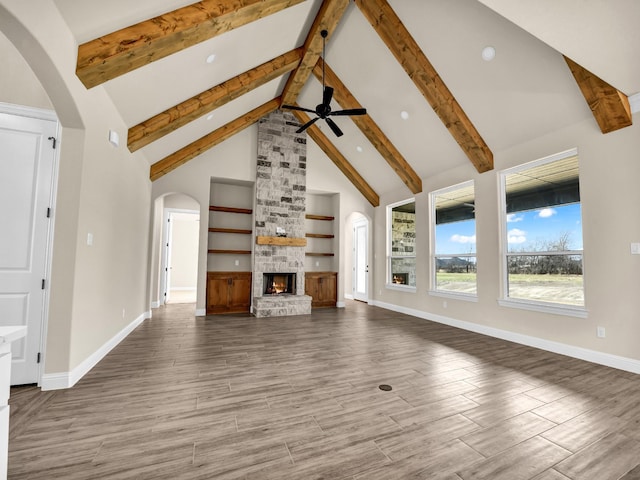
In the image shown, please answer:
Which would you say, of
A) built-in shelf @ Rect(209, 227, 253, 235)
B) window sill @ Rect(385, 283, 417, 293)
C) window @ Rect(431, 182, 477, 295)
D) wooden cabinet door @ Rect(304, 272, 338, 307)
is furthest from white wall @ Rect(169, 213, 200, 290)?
window @ Rect(431, 182, 477, 295)

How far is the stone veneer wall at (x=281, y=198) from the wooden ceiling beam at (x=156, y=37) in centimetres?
376

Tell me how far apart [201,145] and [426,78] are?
4253mm

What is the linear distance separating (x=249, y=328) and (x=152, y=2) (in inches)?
177

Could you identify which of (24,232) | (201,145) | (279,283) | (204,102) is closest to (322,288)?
(279,283)

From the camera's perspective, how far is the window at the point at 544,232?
12.9 ft

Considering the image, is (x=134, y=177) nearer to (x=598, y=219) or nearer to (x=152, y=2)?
(x=152, y=2)

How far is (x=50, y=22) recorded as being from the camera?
215 centimetres

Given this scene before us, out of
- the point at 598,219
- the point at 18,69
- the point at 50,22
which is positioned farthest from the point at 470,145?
the point at 18,69

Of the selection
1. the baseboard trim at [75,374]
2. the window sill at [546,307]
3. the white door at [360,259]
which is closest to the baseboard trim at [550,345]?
the window sill at [546,307]

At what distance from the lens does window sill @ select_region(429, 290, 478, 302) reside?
5.25m

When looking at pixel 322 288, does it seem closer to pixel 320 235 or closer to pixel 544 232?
pixel 320 235

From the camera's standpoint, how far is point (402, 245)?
742 centimetres

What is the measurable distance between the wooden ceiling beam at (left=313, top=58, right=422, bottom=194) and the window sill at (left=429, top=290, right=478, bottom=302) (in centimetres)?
225

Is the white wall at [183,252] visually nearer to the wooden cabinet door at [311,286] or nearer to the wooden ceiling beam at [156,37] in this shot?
→ the wooden cabinet door at [311,286]
